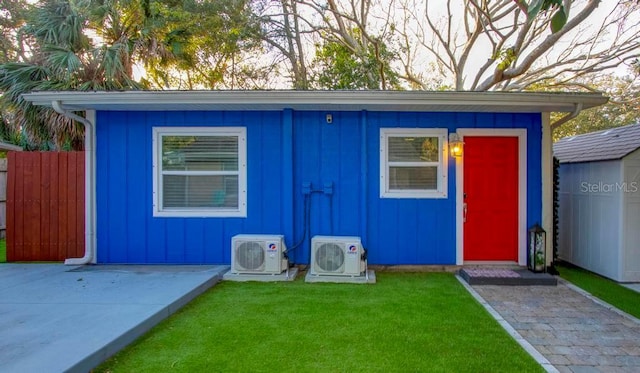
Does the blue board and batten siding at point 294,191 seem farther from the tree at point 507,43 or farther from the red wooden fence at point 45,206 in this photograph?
the tree at point 507,43

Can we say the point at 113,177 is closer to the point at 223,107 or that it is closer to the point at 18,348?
the point at 223,107

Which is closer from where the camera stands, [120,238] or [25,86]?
[120,238]

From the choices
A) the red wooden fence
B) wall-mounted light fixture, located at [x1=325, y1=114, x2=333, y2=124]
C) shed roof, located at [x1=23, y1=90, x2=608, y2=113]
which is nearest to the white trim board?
shed roof, located at [x1=23, y1=90, x2=608, y2=113]

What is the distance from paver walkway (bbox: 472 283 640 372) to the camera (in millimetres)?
2695

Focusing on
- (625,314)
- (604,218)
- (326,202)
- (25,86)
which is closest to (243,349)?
(326,202)

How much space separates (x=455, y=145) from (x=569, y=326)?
2571mm

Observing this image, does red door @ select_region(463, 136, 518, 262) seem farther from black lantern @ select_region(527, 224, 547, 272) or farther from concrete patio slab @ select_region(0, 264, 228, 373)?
concrete patio slab @ select_region(0, 264, 228, 373)

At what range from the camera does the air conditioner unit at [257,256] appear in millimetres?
4805

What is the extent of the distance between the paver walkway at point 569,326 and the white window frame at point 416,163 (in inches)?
54.0

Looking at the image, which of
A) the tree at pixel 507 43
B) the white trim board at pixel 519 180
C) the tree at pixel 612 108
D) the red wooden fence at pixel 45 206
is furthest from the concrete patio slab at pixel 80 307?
the tree at pixel 612 108

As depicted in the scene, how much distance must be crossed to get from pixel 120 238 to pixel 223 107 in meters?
2.33

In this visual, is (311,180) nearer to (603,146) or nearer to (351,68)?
(603,146)

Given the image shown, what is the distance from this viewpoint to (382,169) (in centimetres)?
529

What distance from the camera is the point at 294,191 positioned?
5.32m
